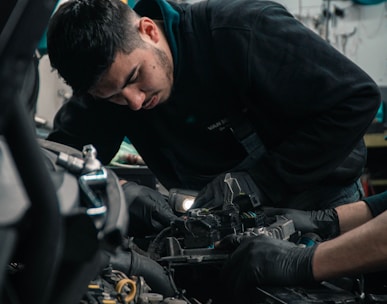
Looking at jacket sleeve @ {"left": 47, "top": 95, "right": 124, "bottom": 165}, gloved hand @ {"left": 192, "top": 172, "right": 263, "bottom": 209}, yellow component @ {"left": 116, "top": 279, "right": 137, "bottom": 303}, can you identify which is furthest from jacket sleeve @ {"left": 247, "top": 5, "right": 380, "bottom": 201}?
yellow component @ {"left": 116, "top": 279, "right": 137, "bottom": 303}

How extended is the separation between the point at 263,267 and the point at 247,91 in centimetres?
74

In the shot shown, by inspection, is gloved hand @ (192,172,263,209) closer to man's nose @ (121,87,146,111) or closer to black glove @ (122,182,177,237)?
black glove @ (122,182,177,237)

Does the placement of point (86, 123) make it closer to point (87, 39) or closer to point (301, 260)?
point (87, 39)

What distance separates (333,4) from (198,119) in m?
3.69

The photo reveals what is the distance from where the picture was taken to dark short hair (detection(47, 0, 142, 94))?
1385 millimetres

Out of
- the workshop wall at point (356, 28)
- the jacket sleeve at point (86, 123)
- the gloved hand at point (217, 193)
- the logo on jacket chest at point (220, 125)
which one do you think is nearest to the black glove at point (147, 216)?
the gloved hand at point (217, 193)

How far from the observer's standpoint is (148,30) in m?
1.62

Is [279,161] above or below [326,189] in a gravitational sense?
above

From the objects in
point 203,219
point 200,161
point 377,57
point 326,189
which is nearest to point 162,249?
point 203,219

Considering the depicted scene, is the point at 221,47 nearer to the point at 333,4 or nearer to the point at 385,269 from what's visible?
the point at 385,269

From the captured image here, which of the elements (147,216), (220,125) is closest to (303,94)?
(220,125)

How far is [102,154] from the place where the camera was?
202 cm

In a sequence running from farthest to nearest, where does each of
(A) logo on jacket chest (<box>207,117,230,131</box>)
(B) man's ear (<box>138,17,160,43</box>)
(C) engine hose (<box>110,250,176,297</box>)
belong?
1. (A) logo on jacket chest (<box>207,117,230,131</box>)
2. (B) man's ear (<box>138,17,160,43</box>)
3. (C) engine hose (<box>110,250,176,297</box>)

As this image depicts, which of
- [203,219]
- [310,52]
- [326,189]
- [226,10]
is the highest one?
[226,10]
